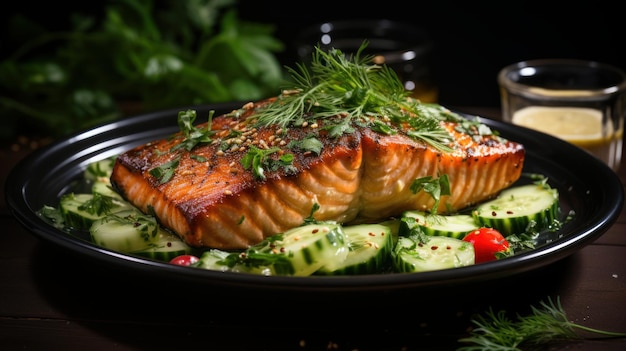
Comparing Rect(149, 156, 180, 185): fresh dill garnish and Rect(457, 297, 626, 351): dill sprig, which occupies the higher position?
Rect(149, 156, 180, 185): fresh dill garnish

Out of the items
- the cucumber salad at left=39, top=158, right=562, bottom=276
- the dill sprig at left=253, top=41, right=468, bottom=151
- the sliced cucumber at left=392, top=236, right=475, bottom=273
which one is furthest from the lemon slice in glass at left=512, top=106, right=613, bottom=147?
the sliced cucumber at left=392, top=236, right=475, bottom=273

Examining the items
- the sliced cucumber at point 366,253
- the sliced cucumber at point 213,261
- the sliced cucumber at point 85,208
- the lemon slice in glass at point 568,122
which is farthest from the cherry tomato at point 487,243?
the lemon slice in glass at point 568,122

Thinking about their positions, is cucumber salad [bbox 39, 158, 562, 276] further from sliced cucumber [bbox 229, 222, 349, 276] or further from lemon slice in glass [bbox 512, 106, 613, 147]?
lemon slice in glass [bbox 512, 106, 613, 147]

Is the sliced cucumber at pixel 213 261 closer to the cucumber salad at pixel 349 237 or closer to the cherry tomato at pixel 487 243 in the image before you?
the cucumber salad at pixel 349 237

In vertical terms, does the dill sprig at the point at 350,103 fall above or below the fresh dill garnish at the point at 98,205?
above

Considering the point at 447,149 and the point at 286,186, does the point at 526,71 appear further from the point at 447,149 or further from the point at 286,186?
the point at 286,186

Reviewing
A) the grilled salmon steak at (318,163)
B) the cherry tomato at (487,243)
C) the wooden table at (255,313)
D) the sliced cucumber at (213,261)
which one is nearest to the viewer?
the wooden table at (255,313)

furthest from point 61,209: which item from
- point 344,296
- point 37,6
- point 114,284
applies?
point 37,6
